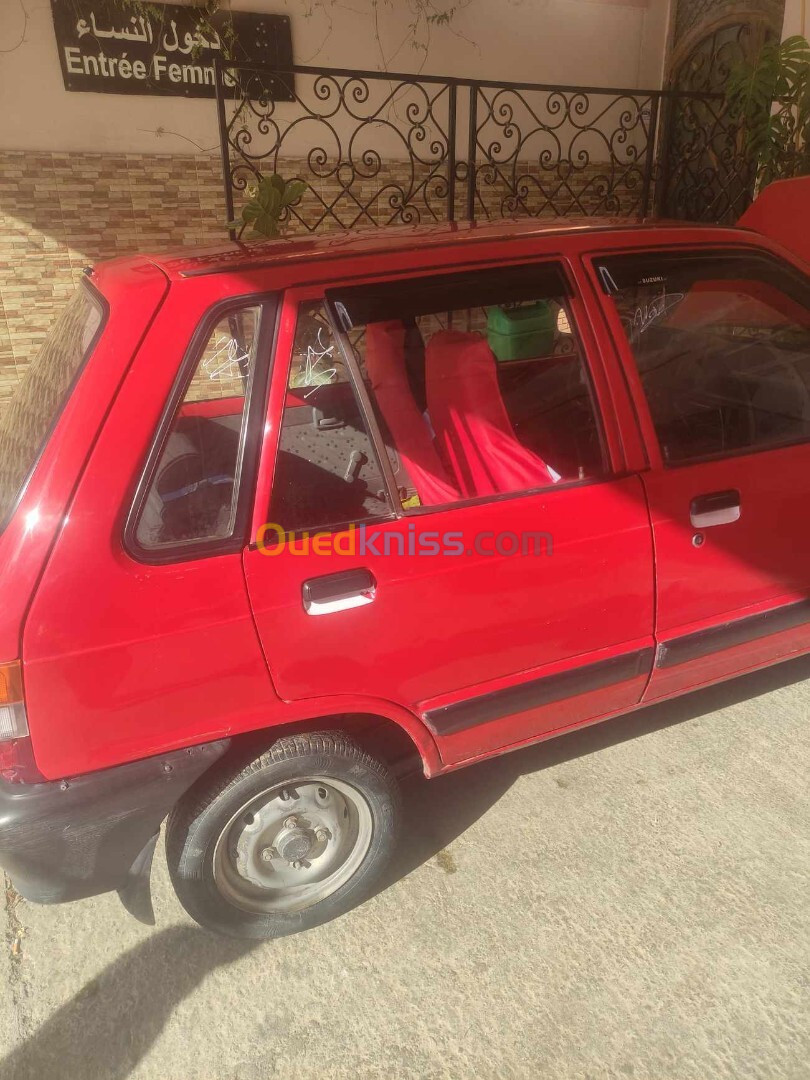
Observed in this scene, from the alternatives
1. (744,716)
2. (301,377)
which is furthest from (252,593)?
(744,716)

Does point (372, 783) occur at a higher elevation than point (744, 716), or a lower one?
higher

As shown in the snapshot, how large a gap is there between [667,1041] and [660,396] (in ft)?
5.89

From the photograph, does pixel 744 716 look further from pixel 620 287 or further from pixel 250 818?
pixel 250 818

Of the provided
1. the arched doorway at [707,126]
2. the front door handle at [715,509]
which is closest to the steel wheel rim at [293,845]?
the front door handle at [715,509]

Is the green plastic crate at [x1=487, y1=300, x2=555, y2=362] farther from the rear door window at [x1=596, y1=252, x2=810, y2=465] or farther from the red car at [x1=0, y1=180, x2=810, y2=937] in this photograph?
the rear door window at [x1=596, y1=252, x2=810, y2=465]

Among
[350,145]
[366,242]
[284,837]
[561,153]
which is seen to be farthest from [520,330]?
[561,153]

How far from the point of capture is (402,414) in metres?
2.13

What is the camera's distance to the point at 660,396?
244cm

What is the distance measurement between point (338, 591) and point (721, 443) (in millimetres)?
1437

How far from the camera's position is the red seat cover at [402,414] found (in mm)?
2082

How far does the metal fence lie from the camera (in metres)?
7.05

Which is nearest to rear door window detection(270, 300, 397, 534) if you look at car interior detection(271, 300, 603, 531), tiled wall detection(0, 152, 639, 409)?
car interior detection(271, 300, 603, 531)

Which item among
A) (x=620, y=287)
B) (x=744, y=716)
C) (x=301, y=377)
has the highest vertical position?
(x=620, y=287)

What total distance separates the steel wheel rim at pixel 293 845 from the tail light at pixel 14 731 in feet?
1.71
